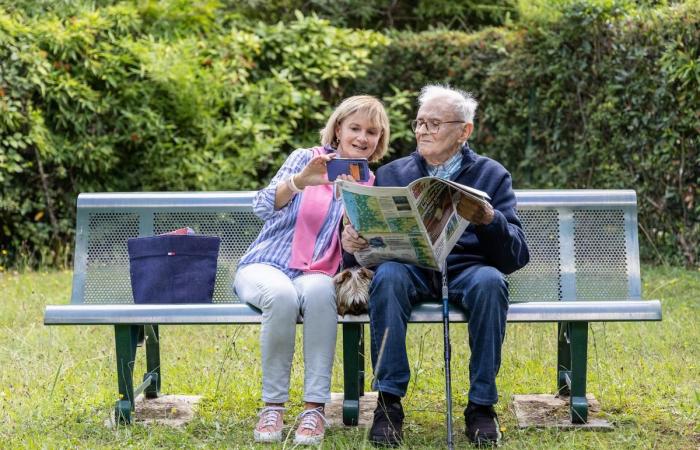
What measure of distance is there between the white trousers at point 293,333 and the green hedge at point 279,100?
3.91m

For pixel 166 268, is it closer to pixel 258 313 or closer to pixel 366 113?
pixel 258 313

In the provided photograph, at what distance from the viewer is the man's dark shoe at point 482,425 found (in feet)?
13.1

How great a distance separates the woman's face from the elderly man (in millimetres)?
312

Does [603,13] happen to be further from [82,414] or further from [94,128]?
[82,414]

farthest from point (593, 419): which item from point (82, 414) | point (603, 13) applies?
point (603, 13)

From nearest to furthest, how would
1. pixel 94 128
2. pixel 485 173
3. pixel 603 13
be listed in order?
1. pixel 485 173
2. pixel 603 13
3. pixel 94 128

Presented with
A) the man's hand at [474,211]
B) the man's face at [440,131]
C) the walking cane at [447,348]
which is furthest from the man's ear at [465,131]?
the walking cane at [447,348]

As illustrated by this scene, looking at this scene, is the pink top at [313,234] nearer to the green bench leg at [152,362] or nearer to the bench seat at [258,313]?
the bench seat at [258,313]

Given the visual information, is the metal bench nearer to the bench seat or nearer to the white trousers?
the bench seat

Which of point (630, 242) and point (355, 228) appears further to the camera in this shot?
point (630, 242)

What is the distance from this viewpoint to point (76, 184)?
8.36 meters

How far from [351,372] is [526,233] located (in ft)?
3.42

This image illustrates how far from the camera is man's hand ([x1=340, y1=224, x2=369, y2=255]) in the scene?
4.12 m

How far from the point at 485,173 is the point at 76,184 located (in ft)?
15.9
